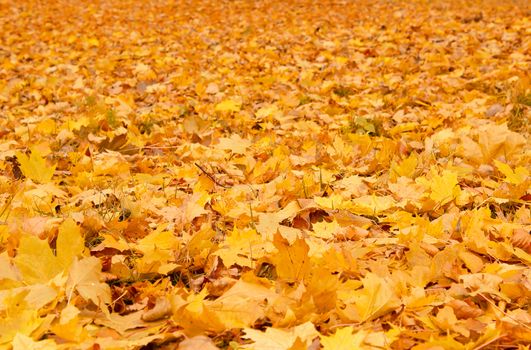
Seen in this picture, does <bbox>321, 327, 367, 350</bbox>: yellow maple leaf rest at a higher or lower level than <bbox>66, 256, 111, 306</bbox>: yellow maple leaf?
lower

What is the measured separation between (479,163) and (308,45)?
12.9 feet

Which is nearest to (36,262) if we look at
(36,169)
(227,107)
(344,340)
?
(344,340)

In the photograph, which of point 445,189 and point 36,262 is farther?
point 445,189

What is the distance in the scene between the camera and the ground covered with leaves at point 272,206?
119 cm

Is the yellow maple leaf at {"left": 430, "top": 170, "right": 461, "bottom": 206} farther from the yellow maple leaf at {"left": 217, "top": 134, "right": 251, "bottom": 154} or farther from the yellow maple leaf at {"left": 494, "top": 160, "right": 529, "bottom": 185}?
the yellow maple leaf at {"left": 217, "top": 134, "right": 251, "bottom": 154}

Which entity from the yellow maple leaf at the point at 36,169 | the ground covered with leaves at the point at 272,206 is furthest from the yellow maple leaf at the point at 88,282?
the yellow maple leaf at the point at 36,169

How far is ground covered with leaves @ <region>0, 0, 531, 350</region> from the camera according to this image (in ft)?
3.91

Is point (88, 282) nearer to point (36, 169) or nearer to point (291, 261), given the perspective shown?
point (291, 261)

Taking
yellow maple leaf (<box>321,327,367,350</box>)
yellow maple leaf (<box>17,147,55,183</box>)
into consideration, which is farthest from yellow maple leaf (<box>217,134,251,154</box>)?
yellow maple leaf (<box>321,327,367,350</box>)

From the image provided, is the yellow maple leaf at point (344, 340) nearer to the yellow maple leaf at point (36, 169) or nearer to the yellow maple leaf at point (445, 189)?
A: the yellow maple leaf at point (445, 189)

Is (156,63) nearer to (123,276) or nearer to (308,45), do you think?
(308,45)

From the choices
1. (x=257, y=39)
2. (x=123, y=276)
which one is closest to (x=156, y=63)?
(x=257, y=39)

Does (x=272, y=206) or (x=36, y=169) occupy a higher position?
(x=36, y=169)

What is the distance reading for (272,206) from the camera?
6.31 feet
